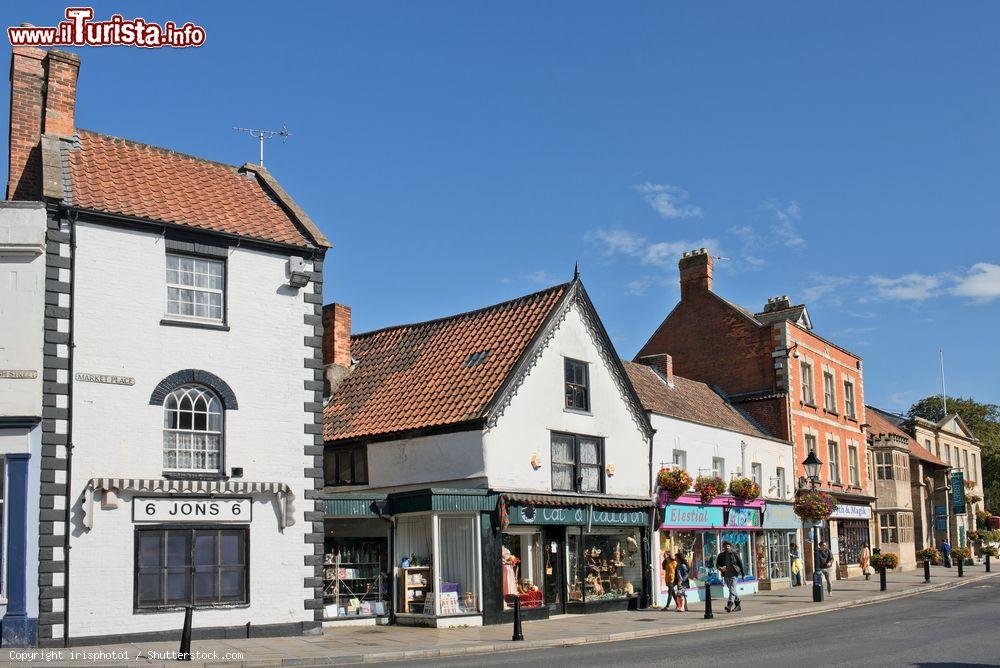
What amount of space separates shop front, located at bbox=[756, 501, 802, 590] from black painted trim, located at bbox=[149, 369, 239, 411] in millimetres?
23871

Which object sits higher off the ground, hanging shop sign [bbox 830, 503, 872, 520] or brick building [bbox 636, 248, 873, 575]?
brick building [bbox 636, 248, 873, 575]

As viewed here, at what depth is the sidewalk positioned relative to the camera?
17.5m

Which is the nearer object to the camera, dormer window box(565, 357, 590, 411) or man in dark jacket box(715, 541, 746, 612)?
man in dark jacket box(715, 541, 746, 612)

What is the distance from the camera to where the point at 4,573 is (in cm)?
1822

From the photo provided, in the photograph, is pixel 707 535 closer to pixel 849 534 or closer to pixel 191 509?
pixel 849 534

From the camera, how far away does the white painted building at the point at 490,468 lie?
25.0m

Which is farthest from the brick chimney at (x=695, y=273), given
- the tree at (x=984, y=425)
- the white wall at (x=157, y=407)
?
the tree at (x=984, y=425)

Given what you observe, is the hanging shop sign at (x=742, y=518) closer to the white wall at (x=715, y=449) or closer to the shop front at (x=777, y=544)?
the shop front at (x=777, y=544)

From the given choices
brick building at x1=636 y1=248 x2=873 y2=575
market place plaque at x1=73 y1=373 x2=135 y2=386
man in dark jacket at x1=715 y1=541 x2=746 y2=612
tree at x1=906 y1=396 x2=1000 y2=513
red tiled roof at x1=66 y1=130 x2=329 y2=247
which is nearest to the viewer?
market place plaque at x1=73 y1=373 x2=135 y2=386

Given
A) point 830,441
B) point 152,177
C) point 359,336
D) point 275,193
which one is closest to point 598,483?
point 359,336

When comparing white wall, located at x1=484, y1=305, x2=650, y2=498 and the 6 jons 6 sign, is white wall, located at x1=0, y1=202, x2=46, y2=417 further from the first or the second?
white wall, located at x1=484, y1=305, x2=650, y2=498

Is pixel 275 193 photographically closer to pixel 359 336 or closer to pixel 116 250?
pixel 116 250

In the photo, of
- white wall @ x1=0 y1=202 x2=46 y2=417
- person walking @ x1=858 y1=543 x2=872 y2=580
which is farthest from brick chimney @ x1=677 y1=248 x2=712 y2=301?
white wall @ x1=0 y1=202 x2=46 y2=417

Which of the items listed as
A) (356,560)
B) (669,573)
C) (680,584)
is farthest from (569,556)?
(356,560)
